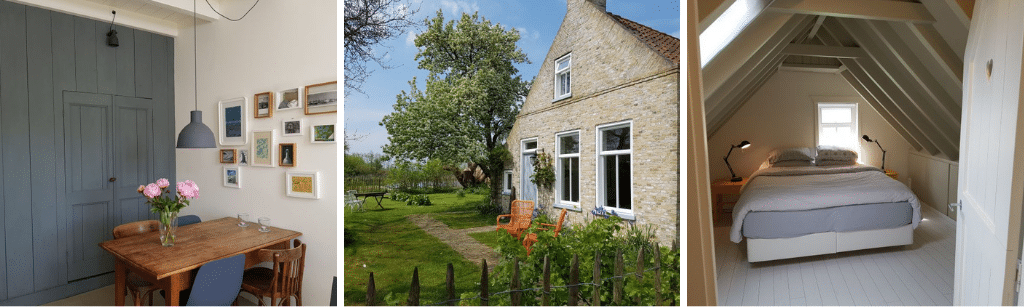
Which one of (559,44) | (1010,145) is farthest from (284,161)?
(1010,145)

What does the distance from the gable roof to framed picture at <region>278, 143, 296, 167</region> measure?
6.36 ft

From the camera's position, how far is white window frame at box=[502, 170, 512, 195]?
1.65 meters

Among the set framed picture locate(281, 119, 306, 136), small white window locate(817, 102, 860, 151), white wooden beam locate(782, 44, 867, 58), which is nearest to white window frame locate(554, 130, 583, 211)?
framed picture locate(281, 119, 306, 136)

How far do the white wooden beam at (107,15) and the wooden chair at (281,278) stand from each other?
221cm

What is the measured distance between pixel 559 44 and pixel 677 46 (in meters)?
0.40

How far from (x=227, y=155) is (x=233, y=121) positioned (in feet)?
0.86

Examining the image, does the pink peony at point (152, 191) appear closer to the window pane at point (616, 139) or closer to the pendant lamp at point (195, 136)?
the pendant lamp at point (195, 136)

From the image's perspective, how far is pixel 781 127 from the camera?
6199mm

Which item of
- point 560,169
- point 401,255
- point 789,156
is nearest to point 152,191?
point 401,255

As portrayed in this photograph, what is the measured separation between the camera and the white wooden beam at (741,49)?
2.43 metres

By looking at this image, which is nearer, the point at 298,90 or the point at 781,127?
the point at 298,90

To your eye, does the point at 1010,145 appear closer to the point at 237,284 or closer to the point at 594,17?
the point at 594,17

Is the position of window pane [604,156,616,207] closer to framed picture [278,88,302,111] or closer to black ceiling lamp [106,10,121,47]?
framed picture [278,88,302,111]

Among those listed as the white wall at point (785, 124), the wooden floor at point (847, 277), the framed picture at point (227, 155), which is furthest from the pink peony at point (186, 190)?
the white wall at point (785, 124)
